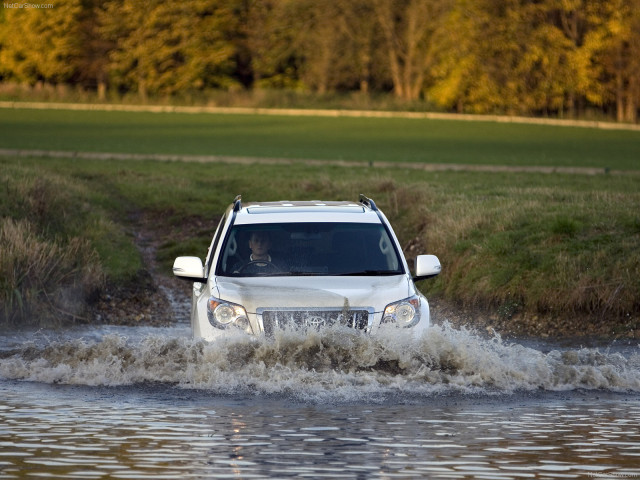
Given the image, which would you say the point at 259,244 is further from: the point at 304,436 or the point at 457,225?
the point at 457,225

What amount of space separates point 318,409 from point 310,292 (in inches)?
44.2

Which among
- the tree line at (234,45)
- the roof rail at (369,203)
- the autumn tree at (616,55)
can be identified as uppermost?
the tree line at (234,45)

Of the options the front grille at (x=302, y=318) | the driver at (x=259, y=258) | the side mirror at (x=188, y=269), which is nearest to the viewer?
the front grille at (x=302, y=318)


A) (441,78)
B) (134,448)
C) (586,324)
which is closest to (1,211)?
(586,324)

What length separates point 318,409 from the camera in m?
10.6

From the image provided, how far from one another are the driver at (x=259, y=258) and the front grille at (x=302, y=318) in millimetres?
943

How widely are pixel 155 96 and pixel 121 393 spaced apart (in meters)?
93.6

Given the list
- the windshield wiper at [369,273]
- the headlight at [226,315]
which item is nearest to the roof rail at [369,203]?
the windshield wiper at [369,273]

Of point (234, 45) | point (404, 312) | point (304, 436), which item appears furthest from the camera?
point (234, 45)

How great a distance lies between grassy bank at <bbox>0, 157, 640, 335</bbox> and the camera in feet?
58.3

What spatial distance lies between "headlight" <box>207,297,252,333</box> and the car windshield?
0.81 metres

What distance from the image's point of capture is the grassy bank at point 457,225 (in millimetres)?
17766

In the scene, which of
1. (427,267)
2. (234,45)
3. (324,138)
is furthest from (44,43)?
(427,267)

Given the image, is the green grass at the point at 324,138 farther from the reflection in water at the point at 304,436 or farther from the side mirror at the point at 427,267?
the reflection in water at the point at 304,436
